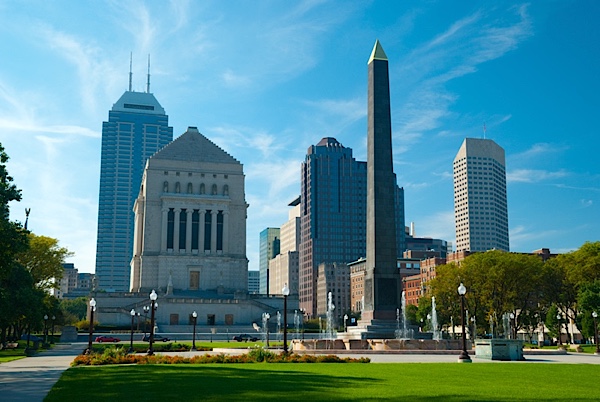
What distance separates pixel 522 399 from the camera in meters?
15.6

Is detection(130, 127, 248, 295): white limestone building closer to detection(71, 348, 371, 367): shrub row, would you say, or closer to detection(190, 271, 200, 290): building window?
detection(190, 271, 200, 290): building window

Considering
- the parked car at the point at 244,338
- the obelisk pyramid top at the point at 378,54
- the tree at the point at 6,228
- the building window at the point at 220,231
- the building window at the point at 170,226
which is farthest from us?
the building window at the point at 220,231

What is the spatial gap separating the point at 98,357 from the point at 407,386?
66.1 feet

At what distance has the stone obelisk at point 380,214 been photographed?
156ft

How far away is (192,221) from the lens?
11381 centimetres

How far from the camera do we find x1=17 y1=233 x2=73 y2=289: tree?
79.6 meters

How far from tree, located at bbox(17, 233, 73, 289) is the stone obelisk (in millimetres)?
48268

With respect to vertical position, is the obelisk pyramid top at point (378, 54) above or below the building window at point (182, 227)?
above

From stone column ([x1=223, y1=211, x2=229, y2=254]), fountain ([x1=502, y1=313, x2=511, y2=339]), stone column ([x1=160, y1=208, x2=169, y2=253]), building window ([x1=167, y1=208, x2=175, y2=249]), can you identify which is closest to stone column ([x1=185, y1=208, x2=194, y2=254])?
building window ([x1=167, y1=208, x2=175, y2=249])

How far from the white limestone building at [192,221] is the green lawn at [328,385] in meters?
85.6

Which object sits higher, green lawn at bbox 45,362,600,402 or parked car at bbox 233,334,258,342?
green lawn at bbox 45,362,600,402

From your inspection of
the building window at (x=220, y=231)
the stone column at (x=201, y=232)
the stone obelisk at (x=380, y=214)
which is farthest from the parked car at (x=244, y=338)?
the stone obelisk at (x=380, y=214)

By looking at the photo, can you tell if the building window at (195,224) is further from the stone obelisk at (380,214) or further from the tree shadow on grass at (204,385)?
the tree shadow on grass at (204,385)

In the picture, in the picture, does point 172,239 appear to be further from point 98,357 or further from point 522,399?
point 522,399
